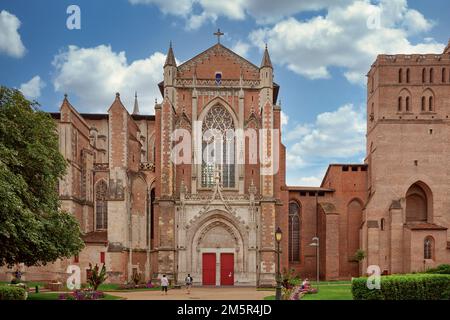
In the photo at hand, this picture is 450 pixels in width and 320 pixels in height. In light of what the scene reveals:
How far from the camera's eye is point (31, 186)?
3017cm

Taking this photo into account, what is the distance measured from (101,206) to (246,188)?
15475 millimetres

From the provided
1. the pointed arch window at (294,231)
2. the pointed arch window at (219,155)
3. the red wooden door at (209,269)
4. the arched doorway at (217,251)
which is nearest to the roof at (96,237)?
the arched doorway at (217,251)

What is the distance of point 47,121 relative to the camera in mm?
31094

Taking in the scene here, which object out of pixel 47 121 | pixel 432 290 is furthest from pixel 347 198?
pixel 47 121

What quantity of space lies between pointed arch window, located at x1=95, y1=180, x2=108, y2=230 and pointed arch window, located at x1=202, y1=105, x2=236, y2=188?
11.4 meters

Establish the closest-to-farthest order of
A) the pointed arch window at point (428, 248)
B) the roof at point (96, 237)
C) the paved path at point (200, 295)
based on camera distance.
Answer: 1. the paved path at point (200, 295)
2. the roof at point (96, 237)
3. the pointed arch window at point (428, 248)

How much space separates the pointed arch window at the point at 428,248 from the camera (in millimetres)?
51469

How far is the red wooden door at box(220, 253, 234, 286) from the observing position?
47.6m

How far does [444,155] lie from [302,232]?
15545 millimetres

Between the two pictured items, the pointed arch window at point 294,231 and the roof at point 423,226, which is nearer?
the roof at point 423,226

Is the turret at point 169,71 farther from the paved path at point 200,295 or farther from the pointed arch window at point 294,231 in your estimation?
the paved path at point 200,295

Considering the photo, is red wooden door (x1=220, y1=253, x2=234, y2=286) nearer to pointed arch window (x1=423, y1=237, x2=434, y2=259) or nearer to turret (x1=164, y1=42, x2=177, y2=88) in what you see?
turret (x1=164, y1=42, x2=177, y2=88)

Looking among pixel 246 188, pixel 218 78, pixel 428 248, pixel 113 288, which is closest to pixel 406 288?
pixel 246 188

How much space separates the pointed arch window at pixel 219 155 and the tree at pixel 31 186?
19.3 metres
